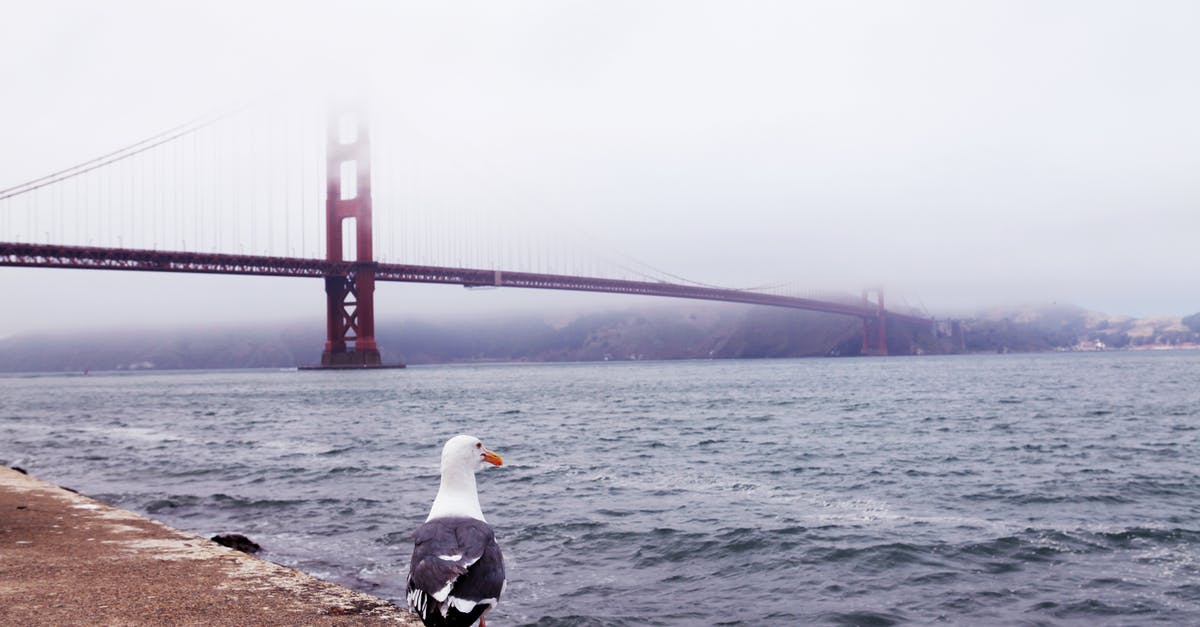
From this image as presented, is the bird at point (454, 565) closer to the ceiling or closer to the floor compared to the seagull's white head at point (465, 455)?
A: closer to the floor

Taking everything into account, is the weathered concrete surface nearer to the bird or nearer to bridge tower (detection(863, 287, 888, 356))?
the bird

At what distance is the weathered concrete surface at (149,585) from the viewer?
4.08m

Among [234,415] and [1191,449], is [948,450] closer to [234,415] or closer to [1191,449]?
[1191,449]

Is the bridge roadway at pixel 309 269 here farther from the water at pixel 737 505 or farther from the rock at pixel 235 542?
the rock at pixel 235 542

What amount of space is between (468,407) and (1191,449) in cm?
2136

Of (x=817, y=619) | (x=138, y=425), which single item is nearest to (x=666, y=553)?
(x=817, y=619)

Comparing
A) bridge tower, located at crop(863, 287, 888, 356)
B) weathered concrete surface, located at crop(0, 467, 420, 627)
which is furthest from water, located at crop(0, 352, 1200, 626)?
bridge tower, located at crop(863, 287, 888, 356)

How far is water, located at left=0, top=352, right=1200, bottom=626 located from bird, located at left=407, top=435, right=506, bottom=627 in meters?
2.46

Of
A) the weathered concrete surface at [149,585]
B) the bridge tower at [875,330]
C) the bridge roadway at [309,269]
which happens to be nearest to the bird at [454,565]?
the weathered concrete surface at [149,585]

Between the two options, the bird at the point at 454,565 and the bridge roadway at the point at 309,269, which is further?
the bridge roadway at the point at 309,269

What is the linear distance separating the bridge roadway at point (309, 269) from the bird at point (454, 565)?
52.7m

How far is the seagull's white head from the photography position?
392 cm

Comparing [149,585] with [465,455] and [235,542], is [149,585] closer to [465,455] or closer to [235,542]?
[465,455]

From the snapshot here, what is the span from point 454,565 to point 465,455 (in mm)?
636
